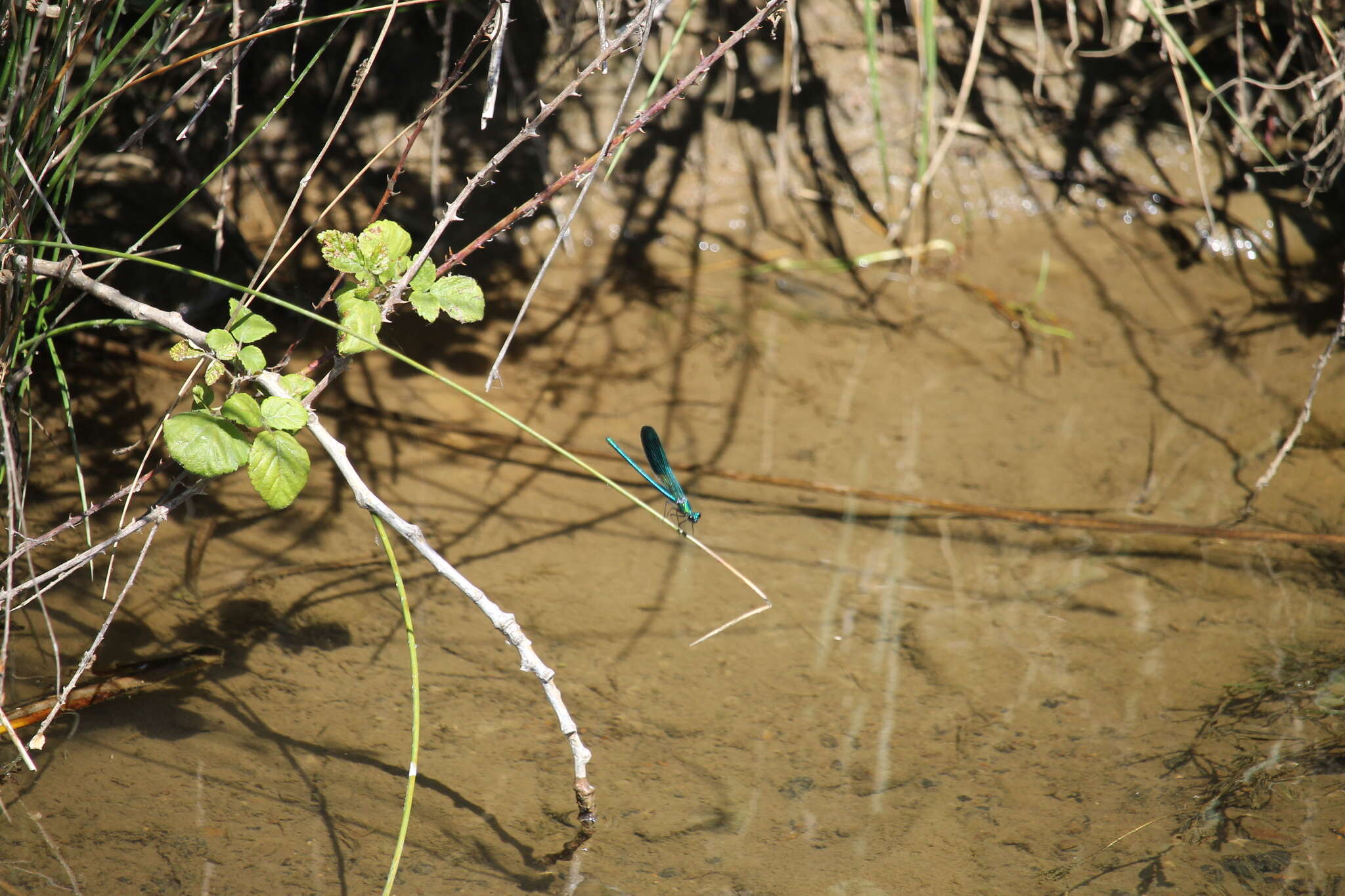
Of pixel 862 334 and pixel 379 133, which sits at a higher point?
pixel 379 133

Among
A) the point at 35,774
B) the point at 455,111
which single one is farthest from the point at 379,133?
the point at 35,774

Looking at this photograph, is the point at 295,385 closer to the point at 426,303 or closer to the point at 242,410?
the point at 242,410

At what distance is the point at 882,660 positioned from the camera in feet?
6.65

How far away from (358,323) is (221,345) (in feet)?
0.59

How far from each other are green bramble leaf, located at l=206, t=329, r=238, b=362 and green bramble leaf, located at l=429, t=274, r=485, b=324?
285 millimetres

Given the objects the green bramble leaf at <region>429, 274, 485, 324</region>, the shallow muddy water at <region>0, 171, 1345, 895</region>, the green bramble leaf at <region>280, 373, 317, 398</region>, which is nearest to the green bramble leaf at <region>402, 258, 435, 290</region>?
the green bramble leaf at <region>429, 274, 485, 324</region>

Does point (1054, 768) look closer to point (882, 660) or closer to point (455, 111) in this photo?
point (882, 660)

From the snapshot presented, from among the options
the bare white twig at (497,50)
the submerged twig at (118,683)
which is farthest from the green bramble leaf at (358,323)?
the submerged twig at (118,683)

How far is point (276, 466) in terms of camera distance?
1332 mm

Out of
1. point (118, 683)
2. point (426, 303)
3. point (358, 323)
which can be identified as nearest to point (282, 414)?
point (358, 323)

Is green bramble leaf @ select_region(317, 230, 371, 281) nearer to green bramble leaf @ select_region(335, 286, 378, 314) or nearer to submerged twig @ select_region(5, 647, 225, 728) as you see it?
green bramble leaf @ select_region(335, 286, 378, 314)

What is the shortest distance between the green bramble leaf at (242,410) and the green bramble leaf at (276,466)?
22mm

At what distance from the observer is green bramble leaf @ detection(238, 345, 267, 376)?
1.34 metres

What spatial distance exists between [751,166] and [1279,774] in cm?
257
